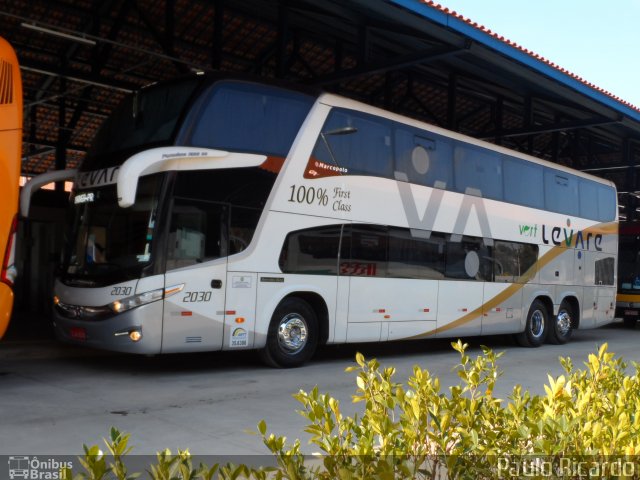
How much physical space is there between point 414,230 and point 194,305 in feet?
15.1

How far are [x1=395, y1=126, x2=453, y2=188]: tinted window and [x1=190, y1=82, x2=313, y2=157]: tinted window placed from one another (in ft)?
7.08

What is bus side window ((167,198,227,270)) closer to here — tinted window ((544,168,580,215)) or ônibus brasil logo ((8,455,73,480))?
ônibus brasil logo ((8,455,73,480))

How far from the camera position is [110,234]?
8.85 metres

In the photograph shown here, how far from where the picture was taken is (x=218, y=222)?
8.99 meters

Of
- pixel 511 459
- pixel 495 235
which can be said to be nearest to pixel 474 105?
pixel 495 235

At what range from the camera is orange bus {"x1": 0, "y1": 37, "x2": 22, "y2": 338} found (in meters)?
7.32

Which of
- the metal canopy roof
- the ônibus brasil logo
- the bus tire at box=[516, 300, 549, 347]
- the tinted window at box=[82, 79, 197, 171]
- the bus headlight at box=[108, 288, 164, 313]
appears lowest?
the ônibus brasil logo

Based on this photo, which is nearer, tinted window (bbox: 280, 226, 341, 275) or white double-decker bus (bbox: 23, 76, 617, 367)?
white double-decker bus (bbox: 23, 76, 617, 367)

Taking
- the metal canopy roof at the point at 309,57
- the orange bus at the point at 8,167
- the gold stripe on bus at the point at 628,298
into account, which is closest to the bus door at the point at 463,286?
the metal canopy roof at the point at 309,57

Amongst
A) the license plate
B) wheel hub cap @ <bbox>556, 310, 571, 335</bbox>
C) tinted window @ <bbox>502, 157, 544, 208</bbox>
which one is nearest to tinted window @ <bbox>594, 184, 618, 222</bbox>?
wheel hub cap @ <bbox>556, 310, 571, 335</bbox>

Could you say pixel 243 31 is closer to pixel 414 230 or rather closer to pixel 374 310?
pixel 414 230

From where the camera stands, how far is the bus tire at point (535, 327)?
14883 mm

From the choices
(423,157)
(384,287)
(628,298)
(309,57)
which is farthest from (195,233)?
(628,298)

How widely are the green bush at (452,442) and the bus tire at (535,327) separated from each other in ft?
38.8
